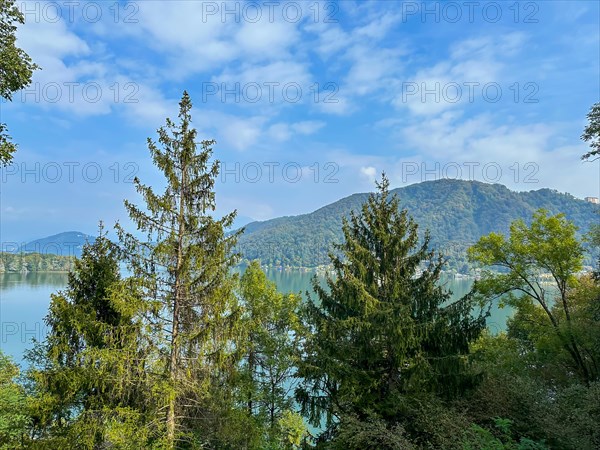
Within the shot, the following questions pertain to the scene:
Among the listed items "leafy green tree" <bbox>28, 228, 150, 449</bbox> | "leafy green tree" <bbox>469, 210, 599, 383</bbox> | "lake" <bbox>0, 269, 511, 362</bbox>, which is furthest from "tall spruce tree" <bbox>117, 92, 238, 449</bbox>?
"leafy green tree" <bbox>469, 210, 599, 383</bbox>

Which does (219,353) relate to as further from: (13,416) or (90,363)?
(13,416)

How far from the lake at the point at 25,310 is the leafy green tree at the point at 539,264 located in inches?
69.2

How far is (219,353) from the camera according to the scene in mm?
9461

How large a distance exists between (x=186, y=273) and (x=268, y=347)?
753 cm

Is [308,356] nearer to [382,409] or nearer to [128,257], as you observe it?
[382,409]

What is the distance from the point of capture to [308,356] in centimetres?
1134

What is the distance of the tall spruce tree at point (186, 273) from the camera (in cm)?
921

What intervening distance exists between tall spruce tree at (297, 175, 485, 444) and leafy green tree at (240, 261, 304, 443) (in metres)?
3.86

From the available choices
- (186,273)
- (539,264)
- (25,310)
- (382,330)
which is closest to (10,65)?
(186,273)

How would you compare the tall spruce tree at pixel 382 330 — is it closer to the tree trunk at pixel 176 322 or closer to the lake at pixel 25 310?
the lake at pixel 25 310

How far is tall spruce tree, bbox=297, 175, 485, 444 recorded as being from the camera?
10.2 m

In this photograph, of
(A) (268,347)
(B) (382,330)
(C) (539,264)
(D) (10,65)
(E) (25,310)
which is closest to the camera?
(D) (10,65)

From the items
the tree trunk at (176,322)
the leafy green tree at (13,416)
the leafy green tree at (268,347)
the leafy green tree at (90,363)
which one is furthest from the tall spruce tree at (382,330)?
the leafy green tree at (13,416)

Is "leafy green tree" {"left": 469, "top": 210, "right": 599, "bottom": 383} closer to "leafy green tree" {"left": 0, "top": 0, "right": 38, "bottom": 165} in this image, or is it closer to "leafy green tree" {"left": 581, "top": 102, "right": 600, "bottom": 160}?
"leafy green tree" {"left": 581, "top": 102, "right": 600, "bottom": 160}
